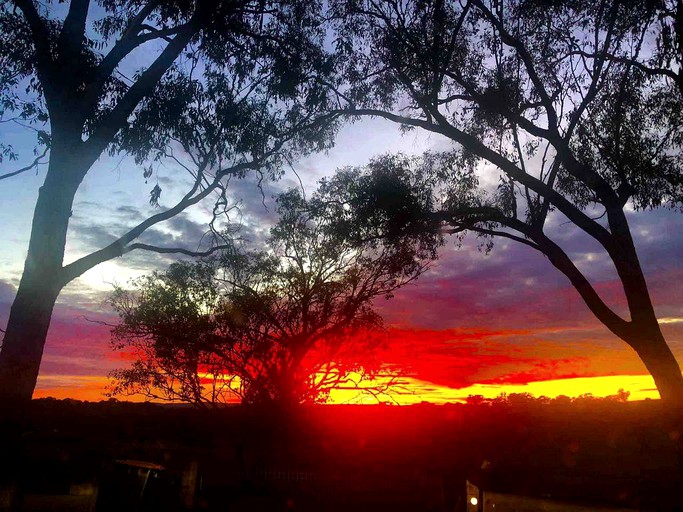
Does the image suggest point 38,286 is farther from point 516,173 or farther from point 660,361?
point 660,361

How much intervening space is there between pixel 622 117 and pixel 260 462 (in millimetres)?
10701

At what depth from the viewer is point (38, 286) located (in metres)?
10.3

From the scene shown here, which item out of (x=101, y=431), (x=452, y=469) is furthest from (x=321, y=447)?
(x=101, y=431)

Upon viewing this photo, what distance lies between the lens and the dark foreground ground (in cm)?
837

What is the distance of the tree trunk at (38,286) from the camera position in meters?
9.79

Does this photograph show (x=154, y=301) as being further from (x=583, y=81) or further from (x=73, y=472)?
(x=583, y=81)

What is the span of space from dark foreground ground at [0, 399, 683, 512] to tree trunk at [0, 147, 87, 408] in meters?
0.65

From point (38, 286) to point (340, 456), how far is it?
19.0ft

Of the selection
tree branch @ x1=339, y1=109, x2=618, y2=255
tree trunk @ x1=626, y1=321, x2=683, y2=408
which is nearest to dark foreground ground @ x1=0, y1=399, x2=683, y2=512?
tree trunk @ x1=626, y1=321, x2=683, y2=408

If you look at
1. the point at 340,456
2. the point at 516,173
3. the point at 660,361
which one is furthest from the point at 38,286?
the point at 660,361

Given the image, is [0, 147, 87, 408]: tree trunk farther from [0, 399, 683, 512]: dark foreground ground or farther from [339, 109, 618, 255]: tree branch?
[339, 109, 618, 255]: tree branch

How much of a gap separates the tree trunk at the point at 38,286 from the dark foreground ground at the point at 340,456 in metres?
0.65

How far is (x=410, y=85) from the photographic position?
14805 millimetres

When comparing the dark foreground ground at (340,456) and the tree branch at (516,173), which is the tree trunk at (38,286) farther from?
the tree branch at (516,173)
